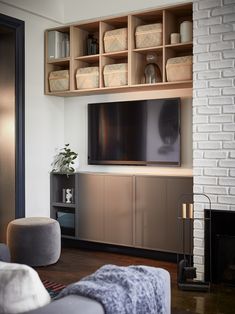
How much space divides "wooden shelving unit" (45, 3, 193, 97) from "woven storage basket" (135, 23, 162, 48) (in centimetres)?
5

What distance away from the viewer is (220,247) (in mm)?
3725

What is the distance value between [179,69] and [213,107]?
27.9 inches

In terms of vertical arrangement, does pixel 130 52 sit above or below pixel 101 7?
below

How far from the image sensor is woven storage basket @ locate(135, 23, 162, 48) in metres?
4.34

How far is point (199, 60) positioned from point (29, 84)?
79.3 inches

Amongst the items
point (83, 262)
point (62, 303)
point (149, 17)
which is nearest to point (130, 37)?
point (149, 17)

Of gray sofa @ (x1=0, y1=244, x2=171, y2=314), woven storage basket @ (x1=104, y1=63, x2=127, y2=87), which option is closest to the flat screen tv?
woven storage basket @ (x1=104, y1=63, x2=127, y2=87)

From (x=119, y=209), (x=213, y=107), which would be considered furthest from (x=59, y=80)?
(x=213, y=107)

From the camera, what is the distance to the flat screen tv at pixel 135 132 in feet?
14.8

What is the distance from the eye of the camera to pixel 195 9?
3.73 meters

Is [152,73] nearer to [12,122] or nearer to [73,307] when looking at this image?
[12,122]

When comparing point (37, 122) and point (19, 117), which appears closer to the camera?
point (19, 117)

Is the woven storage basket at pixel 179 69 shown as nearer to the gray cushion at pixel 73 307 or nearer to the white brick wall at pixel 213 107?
the white brick wall at pixel 213 107

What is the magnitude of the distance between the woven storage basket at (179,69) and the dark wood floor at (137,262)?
72.8 inches
